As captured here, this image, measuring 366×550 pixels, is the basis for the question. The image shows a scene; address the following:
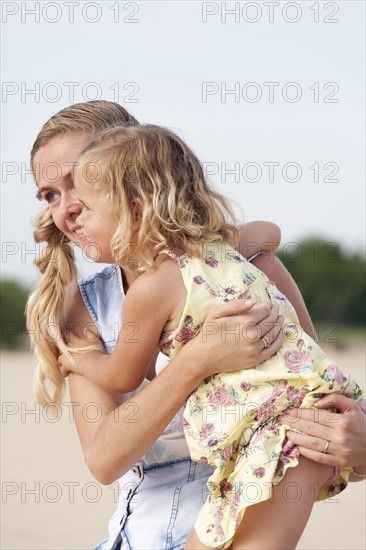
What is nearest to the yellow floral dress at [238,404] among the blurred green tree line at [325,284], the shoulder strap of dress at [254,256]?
the shoulder strap of dress at [254,256]

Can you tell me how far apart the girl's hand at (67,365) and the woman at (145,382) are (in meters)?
0.03

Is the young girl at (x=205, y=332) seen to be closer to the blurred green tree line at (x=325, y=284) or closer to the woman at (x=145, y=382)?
the woman at (x=145, y=382)

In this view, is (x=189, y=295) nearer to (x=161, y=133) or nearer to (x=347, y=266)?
(x=161, y=133)

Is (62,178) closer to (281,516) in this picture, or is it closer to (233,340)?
(233,340)

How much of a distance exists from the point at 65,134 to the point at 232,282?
69 cm

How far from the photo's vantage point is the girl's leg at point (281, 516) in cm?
215

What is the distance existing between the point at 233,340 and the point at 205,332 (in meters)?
0.08

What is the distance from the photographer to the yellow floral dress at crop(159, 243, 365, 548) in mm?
2176

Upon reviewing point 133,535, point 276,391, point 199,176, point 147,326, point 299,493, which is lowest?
point 133,535

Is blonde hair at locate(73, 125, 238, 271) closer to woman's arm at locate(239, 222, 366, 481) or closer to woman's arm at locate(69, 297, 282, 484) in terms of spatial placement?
woman's arm at locate(69, 297, 282, 484)

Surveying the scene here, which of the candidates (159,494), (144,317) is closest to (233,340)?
(144,317)

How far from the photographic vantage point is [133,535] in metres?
2.53

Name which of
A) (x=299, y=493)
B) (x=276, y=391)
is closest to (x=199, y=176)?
(x=276, y=391)

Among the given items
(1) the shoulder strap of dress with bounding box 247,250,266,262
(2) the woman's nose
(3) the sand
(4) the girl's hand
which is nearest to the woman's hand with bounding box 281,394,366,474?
(1) the shoulder strap of dress with bounding box 247,250,266,262
